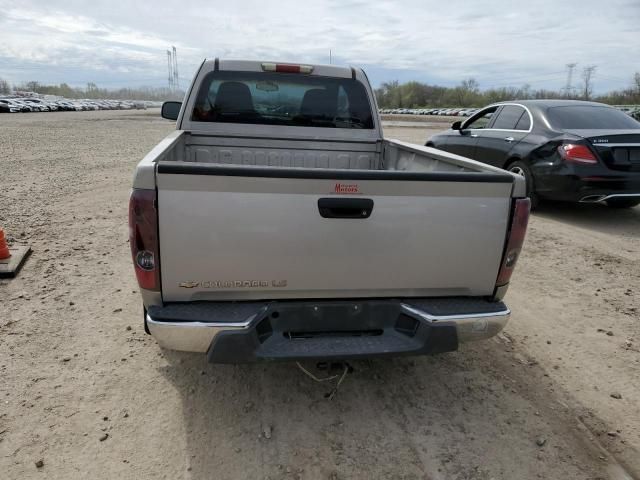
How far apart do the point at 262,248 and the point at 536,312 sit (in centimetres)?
299

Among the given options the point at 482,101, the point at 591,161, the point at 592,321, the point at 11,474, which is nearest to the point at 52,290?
the point at 11,474

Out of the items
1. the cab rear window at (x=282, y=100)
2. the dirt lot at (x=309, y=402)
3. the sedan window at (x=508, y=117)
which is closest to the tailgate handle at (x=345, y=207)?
the dirt lot at (x=309, y=402)

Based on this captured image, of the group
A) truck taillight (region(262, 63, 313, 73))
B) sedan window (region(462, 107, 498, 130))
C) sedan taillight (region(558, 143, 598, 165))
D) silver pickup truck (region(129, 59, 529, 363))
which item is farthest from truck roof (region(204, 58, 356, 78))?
sedan window (region(462, 107, 498, 130))

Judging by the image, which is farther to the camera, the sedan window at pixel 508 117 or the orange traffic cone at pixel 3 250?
the sedan window at pixel 508 117

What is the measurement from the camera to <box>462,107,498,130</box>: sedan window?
899cm

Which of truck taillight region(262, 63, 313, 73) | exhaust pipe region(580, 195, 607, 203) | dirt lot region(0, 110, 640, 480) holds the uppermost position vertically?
truck taillight region(262, 63, 313, 73)

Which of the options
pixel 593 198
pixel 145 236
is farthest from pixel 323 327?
pixel 593 198

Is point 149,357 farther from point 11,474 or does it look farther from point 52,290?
point 52,290

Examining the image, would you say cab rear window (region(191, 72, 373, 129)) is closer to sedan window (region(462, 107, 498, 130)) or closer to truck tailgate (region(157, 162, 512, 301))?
truck tailgate (region(157, 162, 512, 301))

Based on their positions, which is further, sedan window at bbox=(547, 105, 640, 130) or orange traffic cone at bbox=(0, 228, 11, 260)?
sedan window at bbox=(547, 105, 640, 130)

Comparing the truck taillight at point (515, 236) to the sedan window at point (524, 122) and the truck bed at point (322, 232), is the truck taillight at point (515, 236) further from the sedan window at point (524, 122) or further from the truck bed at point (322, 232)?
the sedan window at point (524, 122)

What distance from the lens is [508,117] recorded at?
8.37m

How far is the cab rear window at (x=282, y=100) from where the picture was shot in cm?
467

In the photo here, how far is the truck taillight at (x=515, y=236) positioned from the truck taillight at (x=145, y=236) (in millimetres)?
1938
